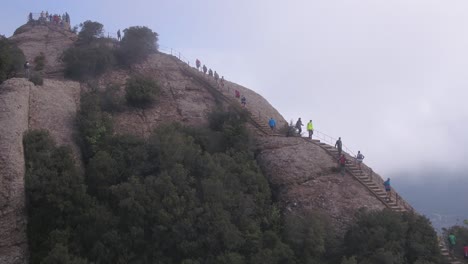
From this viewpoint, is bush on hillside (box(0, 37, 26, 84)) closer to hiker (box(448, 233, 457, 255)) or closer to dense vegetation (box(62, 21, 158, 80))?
dense vegetation (box(62, 21, 158, 80))

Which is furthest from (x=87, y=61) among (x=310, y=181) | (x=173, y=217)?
(x=310, y=181)

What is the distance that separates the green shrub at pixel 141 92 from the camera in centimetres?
3528

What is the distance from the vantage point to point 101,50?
4009cm

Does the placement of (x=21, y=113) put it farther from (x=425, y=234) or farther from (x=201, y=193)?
(x=425, y=234)

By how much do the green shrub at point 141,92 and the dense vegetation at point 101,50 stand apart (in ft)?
14.6

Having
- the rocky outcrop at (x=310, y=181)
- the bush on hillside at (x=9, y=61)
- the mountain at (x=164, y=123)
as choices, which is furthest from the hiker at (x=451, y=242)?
the bush on hillside at (x=9, y=61)

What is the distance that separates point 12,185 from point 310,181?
1620 cm

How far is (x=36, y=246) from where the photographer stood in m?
23.1

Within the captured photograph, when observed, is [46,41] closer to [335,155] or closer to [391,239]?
[335,155]

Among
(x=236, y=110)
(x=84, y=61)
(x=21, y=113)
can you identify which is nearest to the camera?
(x=21, y=113)

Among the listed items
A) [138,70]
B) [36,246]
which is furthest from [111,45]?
[36,246]

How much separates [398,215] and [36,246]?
17878 millimetres

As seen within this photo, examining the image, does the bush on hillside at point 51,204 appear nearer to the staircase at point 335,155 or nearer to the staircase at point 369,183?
the staircase at point 335,155

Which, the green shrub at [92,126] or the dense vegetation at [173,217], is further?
Result: the green shrub at [92,126]
